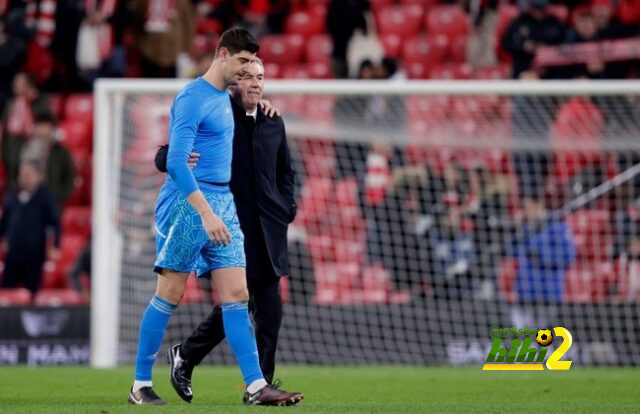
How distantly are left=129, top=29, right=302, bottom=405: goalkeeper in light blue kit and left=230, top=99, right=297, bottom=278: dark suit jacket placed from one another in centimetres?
60

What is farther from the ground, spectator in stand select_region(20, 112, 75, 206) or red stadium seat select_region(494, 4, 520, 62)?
red stadium seat select_region(494, 4, 520, 62)

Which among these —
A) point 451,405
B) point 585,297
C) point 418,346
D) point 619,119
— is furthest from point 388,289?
point 451,405

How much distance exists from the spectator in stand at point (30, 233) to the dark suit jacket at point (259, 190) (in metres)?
7.52

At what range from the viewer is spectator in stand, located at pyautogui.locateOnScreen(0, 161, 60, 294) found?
49.4 ft

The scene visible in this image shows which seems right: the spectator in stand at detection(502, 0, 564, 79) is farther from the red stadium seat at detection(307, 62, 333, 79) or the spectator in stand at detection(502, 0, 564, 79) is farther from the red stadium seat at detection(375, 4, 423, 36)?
the red stadium seat at detection(307, 62, 333, 79)

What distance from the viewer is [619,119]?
44.4ft

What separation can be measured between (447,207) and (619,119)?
1.85 metres

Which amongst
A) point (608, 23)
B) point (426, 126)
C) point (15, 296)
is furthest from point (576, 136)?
point (15, 296)

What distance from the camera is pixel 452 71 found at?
17.2m

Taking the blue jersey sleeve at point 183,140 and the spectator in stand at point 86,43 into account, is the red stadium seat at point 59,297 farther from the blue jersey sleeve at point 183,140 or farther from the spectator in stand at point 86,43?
the blue jersey sleeve at point 183,140

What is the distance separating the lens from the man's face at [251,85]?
284 inches

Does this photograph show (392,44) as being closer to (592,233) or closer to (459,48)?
(459,48)

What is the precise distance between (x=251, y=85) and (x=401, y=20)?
1119 cm

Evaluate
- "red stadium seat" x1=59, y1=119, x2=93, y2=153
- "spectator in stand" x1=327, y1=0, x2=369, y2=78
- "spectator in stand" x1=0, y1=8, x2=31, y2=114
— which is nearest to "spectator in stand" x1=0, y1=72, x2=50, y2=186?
"red stadium seat" x1=59, y1=119, x2=93, y2=153
